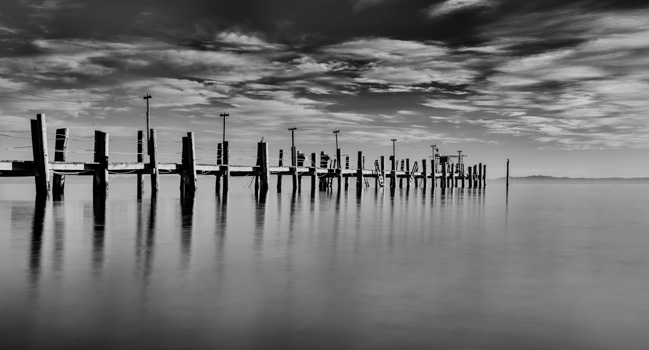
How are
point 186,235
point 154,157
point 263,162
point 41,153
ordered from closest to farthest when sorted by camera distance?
point 186,235, point 41,153, point 154,157, point 263,162

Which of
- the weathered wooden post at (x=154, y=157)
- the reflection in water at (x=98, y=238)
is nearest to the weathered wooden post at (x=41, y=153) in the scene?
the reflection in water at (x=98, y=238)

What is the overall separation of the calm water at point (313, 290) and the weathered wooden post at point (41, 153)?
910cm

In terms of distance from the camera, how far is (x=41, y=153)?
23.9 meters

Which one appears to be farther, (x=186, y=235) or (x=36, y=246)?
(x=186, y=235)

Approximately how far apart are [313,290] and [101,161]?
22.4m

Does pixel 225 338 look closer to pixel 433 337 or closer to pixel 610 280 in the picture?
pixel 433 337

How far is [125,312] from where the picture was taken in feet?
20.5

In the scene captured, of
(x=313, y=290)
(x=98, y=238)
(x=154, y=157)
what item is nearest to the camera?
(x=313, y=290)

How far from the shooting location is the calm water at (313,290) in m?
5.56

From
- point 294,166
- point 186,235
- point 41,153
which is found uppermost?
point 41,153

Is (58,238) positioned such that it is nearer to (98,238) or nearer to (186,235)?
(98,238)

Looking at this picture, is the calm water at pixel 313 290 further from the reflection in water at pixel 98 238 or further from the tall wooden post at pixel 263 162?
the tall wooden post at pixel 263 162

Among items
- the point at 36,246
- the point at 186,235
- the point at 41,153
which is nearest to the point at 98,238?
the point at 36,246

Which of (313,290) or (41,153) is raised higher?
(41,153)
